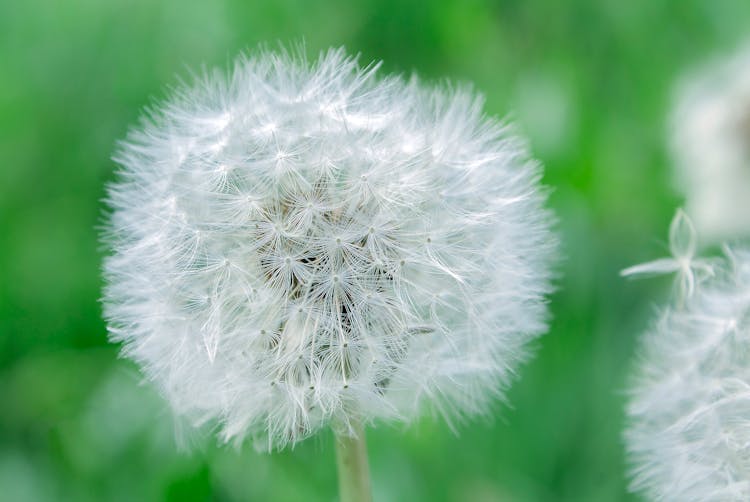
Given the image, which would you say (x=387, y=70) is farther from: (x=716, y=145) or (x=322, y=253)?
(x=322, y=253)

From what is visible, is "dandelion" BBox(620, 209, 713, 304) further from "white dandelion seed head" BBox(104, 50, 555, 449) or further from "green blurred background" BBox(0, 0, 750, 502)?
"green blurred background" BBox(0, 0, 750, 502)

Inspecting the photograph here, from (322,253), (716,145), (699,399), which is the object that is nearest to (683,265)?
(699,399)

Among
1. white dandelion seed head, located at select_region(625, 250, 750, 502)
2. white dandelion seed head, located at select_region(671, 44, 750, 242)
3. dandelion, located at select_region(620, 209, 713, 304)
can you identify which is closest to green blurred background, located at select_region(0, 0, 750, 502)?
white dandelion seed head, located at select_region(671, 44, 750, 242)

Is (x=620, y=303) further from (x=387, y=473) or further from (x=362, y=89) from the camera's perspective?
(x=362, y=89)

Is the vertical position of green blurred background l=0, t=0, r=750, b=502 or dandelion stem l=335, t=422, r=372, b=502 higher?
green blurred background l=0, t=0, r=750, b=502

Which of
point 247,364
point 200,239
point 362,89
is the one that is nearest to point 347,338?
point 247,364
